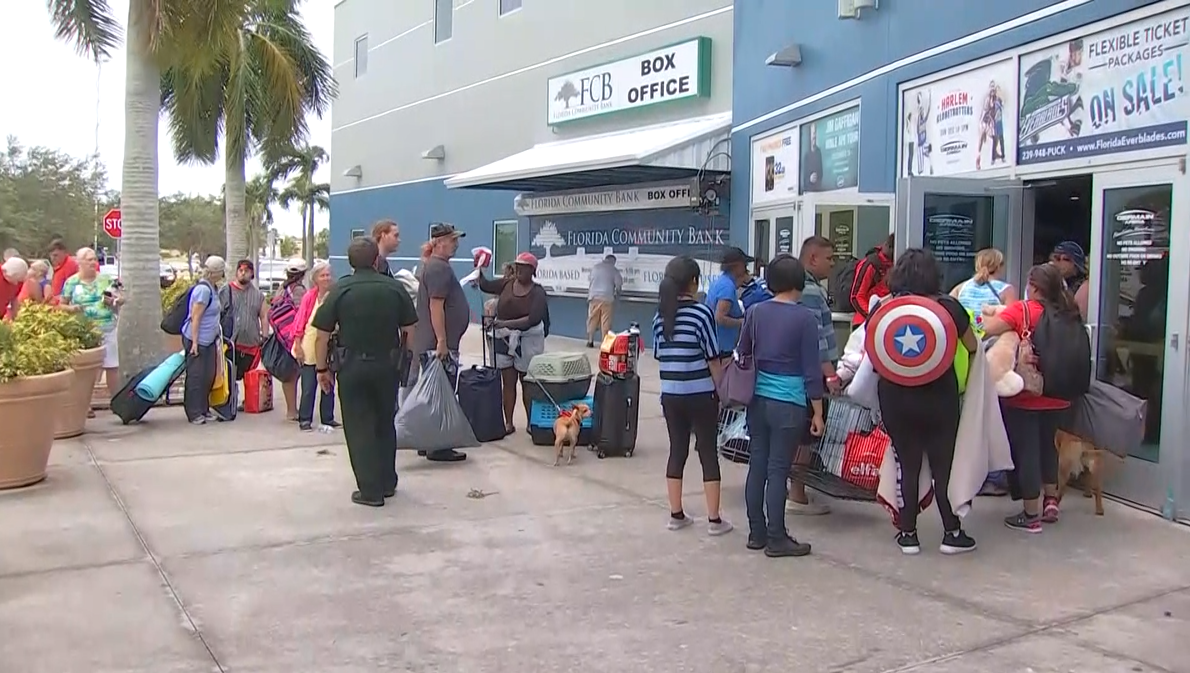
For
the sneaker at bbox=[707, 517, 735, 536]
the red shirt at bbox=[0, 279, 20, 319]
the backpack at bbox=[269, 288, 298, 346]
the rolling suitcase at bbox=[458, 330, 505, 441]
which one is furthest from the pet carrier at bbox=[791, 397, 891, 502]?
the red shirt at bbox=[0, 279, 20, 319]

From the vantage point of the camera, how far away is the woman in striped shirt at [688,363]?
627 centimetres

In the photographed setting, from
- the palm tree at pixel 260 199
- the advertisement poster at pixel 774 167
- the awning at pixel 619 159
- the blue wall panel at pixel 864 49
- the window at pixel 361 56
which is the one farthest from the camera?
the palm tree at pixel 260 199

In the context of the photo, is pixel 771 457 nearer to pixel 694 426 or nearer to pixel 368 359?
pixel 694 426

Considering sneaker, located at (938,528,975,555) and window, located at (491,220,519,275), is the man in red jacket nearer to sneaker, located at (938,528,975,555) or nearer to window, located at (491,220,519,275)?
sneaker, located at (938,528,975,555)

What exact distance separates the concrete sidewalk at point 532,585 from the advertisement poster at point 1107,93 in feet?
8.22

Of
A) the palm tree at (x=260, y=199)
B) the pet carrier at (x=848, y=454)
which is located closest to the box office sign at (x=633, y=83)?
the pet carrier at (x=848, y=454)

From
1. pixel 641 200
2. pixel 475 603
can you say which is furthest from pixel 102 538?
pixel 641 200

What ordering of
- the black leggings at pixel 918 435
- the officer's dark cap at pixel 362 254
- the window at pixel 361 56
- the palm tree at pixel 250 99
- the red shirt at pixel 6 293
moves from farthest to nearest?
the window at pixel 361 56, the palm tree at pixel 250 99, the red shirt at pixel 6 293, the officer's dark cap at pixel 362 254, the black leggings at pixel 918 435

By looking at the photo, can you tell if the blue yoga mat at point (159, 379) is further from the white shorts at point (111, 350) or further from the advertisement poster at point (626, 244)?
the advertisement poster at point (626, 244)

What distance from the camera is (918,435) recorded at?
6.02 m

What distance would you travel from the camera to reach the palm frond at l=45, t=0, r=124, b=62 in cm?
1199

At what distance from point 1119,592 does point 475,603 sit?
3.20 m

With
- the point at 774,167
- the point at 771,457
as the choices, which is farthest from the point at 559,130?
the point at 771,457

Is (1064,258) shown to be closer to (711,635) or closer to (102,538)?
(711,635)
